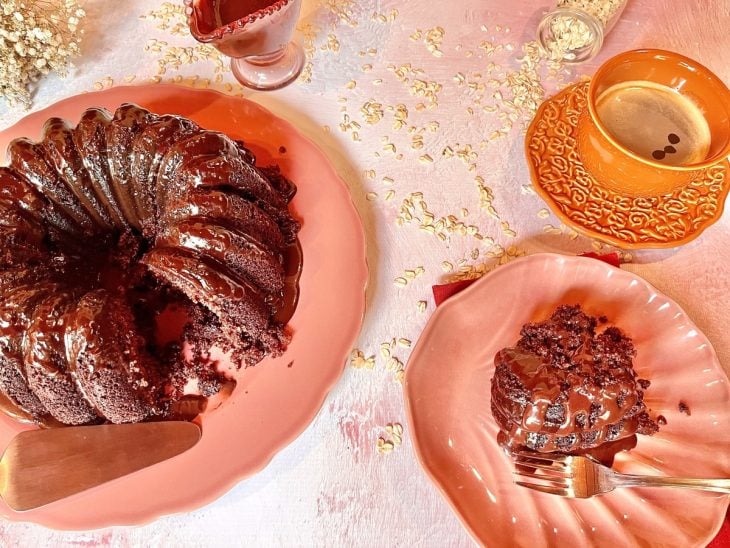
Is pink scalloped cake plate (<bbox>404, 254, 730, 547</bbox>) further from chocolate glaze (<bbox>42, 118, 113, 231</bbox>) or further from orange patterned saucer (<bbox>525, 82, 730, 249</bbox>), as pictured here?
chocolate glaze (<bbox>42, 118, 113, 231</bbox>)

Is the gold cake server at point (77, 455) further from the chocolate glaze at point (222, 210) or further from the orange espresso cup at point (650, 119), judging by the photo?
the orange espresso cup at point (650, 119)

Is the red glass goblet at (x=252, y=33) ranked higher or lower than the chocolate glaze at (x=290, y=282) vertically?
higher

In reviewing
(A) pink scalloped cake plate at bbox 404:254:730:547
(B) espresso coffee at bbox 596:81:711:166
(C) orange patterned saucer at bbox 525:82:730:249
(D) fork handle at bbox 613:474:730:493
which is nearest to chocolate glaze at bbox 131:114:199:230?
(A) pink scalloped cake plate at bbox 404:254:730:547

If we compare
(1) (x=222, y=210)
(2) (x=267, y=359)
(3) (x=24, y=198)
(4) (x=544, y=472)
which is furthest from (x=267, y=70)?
(4) (x=544, y=472)

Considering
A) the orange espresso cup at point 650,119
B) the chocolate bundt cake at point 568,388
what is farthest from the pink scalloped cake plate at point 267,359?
the orange espresso cup at point 650,119

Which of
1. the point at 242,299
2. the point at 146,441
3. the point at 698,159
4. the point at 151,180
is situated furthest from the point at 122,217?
the point at 698,159

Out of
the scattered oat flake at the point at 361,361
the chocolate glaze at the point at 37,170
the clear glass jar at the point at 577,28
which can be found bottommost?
the scattered oat flake at the point at 361,361
